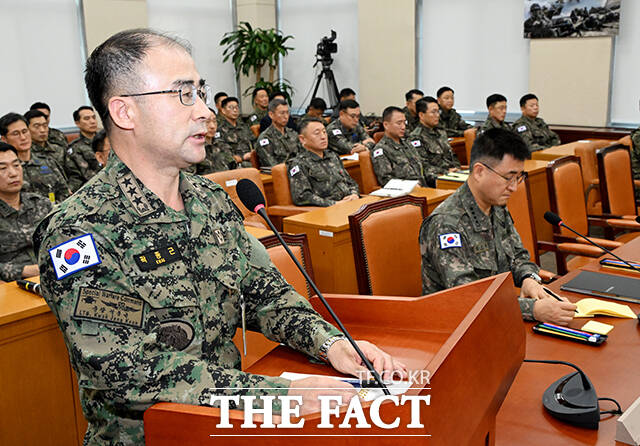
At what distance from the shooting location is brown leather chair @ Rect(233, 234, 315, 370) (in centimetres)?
176

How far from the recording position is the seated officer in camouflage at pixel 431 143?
5.97 m

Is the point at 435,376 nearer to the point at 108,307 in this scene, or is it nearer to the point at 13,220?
the point at 108,307

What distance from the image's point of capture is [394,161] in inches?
205

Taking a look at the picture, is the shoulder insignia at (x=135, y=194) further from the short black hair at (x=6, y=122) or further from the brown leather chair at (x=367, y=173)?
the short black hair at (x=6, y=122)

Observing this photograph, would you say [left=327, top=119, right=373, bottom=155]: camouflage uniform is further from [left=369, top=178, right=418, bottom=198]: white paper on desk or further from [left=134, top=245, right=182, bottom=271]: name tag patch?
[left=134, top=245, right=182, bottom=271]: name tag patch

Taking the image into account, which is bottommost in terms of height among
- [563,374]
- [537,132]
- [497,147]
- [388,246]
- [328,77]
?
[563,374]

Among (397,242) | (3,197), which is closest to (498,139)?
(397,242)

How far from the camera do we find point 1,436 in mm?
1938

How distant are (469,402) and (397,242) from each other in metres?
1.45

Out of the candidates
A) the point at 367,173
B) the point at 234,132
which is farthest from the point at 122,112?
the point at 234,132

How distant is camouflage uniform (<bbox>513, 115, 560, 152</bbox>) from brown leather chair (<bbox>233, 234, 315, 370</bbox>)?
5453 mm

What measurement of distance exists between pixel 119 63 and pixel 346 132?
20.1ft

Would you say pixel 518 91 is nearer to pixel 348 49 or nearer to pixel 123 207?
pixel 348 49

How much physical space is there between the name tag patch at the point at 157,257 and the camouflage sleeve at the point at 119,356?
0.05 metres
